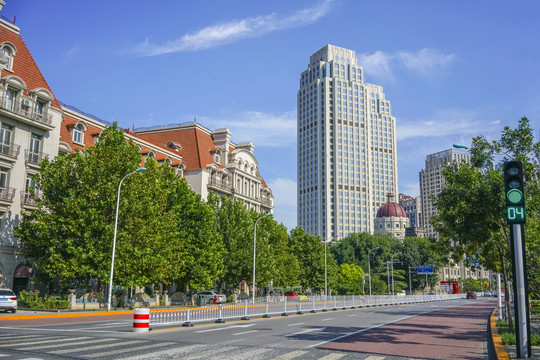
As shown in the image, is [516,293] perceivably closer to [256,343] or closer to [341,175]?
[256,343]

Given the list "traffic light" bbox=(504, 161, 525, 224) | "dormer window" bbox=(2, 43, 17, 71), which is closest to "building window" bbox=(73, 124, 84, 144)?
"dormer window" bbox=(2, 43, 17, 71)

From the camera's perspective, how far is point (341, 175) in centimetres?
18950

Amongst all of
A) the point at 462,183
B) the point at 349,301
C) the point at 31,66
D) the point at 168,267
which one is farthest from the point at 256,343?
the point at 31,66

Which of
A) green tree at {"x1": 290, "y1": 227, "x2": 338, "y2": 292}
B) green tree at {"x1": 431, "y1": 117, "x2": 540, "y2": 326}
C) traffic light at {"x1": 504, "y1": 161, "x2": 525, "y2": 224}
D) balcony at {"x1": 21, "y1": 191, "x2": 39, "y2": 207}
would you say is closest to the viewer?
traffic light at {"x1": 504, "y1": 161, "x2": 525, "y2": 224}

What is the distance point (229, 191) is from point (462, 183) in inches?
1873

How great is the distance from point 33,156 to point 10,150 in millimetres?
2154

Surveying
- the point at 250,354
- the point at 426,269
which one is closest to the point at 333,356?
the point at 250,354

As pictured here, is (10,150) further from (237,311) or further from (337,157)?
(337,157)

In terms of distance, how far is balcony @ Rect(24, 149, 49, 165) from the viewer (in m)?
38.0

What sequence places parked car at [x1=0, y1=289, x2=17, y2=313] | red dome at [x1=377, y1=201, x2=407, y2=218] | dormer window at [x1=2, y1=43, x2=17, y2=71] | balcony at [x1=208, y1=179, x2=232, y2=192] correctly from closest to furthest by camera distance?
parked car at [x1=0, y1=289, x2=17, y2=313], dormer window at [x1=2, y1=43, x2=17, y2=71], balcony at [x1=208, y1=179, x2=232, y2=192], red dome at [x1=377, y1=201, x2=407, y2=218]

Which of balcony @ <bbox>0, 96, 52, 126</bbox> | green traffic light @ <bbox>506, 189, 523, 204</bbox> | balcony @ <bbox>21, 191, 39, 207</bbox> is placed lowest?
green traffic light @ <bbox>506, 189, 523, 204</bbox>

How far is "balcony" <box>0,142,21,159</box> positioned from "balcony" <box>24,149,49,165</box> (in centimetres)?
79

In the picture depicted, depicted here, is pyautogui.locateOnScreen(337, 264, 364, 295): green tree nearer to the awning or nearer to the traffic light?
the awning

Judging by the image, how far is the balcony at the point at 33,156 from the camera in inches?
1495
